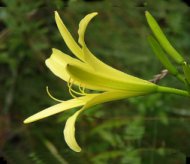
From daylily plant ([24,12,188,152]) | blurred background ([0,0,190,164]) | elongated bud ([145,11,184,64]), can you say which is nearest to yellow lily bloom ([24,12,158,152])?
daylily plant ([24,12,188,152])

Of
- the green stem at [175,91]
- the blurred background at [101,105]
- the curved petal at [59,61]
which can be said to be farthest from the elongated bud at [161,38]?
the blurred background at [101,105]

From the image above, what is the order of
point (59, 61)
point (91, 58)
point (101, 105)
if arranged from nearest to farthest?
point (91, 58)
point (59, 61)
point (101, 105)

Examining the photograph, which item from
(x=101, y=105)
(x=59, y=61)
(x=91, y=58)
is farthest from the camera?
(x=101, y=105)

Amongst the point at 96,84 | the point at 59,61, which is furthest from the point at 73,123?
the point at 59,61

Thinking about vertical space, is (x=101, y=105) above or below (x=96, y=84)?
below

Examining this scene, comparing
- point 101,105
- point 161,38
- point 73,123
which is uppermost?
point 161,38

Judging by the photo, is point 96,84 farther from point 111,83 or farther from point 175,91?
point 175,91

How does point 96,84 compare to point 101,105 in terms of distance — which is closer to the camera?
point 96,84

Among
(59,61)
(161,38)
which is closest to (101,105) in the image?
(59,61)

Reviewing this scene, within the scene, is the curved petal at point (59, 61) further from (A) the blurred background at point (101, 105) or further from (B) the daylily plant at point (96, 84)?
(A) the blurred background at point (101, 105)
